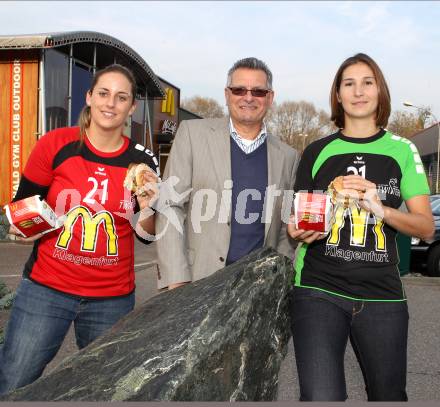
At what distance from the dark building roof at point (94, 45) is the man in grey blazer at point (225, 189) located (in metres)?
13.1

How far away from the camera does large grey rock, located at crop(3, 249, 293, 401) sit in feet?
6.77

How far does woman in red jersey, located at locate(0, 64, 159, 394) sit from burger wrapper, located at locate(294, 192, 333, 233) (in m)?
0.79

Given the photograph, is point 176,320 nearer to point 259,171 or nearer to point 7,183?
point 259,171

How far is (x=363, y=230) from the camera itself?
8.24 ft

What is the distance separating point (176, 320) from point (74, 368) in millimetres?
429

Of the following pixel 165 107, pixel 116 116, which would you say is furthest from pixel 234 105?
pixel 165 107

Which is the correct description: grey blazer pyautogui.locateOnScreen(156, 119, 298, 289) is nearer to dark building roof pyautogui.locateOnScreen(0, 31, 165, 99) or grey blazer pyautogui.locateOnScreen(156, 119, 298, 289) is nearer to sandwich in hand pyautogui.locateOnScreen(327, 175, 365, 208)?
sandwich in hand pyautogui.locateOnScreen(327, 175, 365, 208)

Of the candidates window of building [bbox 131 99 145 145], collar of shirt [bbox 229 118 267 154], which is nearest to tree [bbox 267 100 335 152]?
window of building [bbox 131 99 145 145]

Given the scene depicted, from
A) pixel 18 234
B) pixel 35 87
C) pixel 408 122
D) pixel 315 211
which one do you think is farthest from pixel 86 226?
pixel 408 122

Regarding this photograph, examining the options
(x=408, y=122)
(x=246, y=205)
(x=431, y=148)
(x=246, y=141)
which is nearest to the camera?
(x=246, y=205)

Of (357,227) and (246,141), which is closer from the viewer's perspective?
(357,227)

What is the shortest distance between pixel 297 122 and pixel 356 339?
3059 inches

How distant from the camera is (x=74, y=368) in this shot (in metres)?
2.25

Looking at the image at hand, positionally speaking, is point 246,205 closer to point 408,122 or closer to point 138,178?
point 138,178
